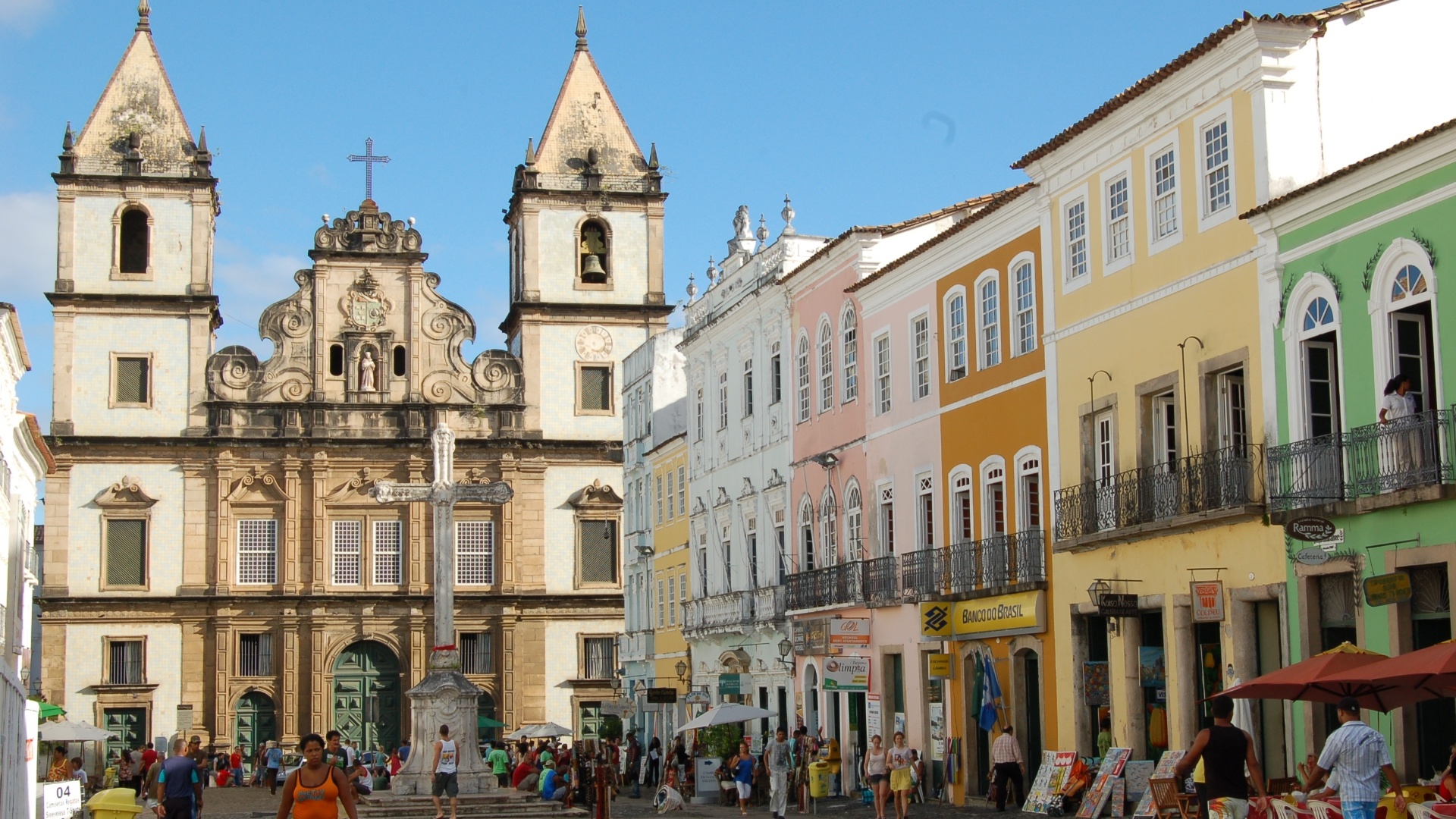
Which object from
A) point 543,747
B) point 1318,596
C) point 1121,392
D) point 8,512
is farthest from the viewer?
point 543,747

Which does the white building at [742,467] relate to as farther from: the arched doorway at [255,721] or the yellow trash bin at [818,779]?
the arched doorway at [255,721]

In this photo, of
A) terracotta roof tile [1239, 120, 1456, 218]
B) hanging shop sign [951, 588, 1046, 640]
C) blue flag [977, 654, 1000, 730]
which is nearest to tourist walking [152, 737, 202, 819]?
hanging shop sign [951, 588, 1046, 640]

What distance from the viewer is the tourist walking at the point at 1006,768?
95.9 feet

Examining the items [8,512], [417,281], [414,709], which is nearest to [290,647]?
[417,281]

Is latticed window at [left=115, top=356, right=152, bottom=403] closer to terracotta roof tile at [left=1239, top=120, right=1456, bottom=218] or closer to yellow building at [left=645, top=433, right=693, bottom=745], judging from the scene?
yellow building at [left=645, top=433, right=693, bottom=745]

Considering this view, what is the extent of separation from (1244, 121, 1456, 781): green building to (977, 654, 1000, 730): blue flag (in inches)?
309

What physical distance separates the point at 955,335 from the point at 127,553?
39.5 meters

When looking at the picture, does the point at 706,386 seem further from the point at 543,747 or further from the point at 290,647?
the point at 290,647

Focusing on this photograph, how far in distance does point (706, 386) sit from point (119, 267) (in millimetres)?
26358

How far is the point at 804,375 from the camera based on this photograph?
41156mm

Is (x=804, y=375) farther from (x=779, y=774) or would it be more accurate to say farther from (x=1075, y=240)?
(x=1075, y=240)

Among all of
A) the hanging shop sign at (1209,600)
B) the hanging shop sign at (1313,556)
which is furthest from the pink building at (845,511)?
the hanging shop sign at (1313,556)

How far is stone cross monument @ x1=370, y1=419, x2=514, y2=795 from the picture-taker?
121ft

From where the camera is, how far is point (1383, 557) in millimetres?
20984
